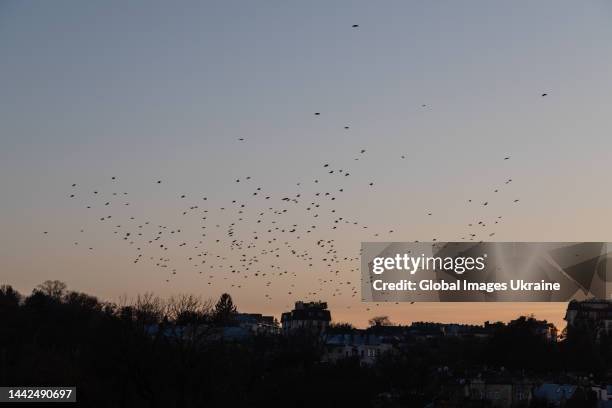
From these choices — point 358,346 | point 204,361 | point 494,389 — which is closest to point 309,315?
point 358,346

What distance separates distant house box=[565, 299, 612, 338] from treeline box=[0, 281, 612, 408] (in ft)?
59.9

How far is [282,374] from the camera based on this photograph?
76.9 metres

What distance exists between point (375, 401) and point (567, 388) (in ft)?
52.1

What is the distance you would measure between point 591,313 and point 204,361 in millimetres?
117266

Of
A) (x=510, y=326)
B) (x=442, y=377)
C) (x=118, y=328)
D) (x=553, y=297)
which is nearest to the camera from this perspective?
(x=118, y=328)

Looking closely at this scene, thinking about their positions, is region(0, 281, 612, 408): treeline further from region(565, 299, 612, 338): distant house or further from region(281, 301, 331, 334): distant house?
region(281, 301, 331, 334): distant house

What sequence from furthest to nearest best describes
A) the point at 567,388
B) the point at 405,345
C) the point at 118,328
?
the point at 405,345 → the point at 567,388 → the point at 118,328

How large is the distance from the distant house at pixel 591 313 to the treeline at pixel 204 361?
18249 millimetres

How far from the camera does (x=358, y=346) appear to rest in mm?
146625

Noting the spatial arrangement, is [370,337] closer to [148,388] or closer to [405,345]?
[405,345]

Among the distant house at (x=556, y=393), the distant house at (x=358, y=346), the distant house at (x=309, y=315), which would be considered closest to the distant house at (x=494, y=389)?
the distant house at (x=556, y=393)

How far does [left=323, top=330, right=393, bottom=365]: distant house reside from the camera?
452ft

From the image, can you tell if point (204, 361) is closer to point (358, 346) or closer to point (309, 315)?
point (358, 346)

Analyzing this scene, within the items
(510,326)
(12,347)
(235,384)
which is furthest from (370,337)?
(235,384)
